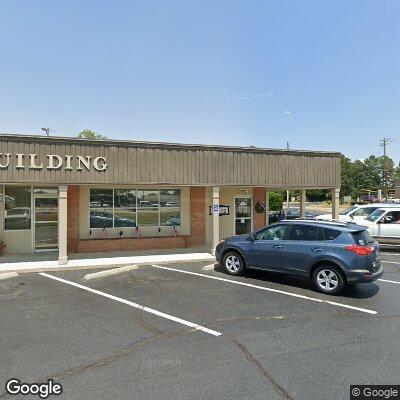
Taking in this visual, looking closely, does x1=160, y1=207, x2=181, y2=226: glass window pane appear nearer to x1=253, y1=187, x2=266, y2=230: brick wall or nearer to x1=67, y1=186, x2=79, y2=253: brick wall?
x1=67, y1=186, x2=79, y2=253: brick wall

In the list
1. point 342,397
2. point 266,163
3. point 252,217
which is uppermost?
point 266,163

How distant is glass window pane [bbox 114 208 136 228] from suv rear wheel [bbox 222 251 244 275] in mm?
5518

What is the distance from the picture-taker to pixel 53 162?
1023cm

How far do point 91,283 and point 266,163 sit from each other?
25.3 feet

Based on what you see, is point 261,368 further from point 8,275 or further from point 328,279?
point 8,275

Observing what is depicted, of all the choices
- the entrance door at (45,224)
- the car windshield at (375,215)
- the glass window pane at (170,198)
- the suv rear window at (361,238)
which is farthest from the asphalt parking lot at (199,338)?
the car windshield at (375,215)

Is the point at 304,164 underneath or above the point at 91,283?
above

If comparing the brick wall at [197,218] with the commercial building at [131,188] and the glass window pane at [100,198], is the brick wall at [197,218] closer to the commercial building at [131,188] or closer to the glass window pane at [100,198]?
the commercial building at [131,188]

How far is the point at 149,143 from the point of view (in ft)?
37.0

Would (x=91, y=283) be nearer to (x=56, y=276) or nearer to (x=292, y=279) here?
(x=56, y=276)

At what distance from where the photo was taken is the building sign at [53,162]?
32.3 feet

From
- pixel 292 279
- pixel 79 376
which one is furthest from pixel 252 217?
pixel 79 376

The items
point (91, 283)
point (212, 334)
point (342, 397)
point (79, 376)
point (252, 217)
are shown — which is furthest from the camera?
point (252, 217)

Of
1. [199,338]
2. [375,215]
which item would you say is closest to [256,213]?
[375,215]
